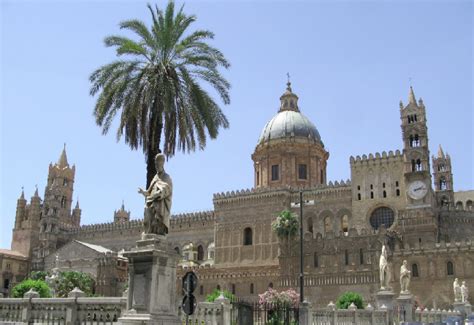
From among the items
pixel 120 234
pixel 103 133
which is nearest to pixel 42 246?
pixel 120 234

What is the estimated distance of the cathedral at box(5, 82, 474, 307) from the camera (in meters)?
49.0

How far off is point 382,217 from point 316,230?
7350 mm

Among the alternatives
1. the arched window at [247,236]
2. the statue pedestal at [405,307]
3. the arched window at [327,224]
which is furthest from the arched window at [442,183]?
the statue pedestal at [405,307]

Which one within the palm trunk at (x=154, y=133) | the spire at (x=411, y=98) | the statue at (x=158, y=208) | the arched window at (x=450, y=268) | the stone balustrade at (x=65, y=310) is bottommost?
the stone balustrade at (x=65, y=310)

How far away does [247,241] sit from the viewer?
207 feet

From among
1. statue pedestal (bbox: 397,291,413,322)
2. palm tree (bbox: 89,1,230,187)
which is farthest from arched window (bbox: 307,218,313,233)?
palm tree (bbox: 89,1,230,187)

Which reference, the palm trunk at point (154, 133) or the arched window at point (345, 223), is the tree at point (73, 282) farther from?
the palm trunk at point (154, 133)

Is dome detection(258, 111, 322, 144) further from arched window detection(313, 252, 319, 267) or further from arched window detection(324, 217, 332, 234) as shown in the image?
arched window detection(313, 252, 319, 267)

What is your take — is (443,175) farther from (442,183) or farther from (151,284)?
(151,284)

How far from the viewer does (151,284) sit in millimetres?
12219

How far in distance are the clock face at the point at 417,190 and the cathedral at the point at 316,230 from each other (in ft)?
0.31

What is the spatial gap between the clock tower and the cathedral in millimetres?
96

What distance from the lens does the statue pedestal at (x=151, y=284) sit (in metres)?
12.1

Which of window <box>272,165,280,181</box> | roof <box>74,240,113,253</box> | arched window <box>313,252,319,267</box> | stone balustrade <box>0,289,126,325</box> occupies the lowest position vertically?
stone balustrade <box>0,289,126,325</box>
